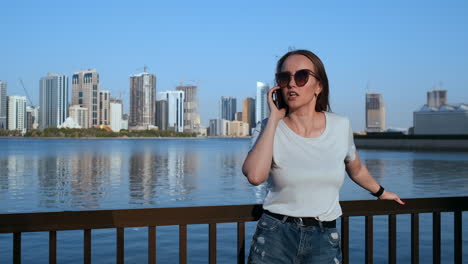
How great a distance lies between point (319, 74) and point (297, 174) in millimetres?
543

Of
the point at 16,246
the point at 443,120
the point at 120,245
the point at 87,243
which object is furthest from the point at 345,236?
the point at 443,120

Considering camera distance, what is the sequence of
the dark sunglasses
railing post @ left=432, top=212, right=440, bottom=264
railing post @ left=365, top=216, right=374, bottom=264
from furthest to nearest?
railing post @ left=432, top=212, right=440, bottom=264, railing post @ left=365, top=216, right=374, bottom=264, the dark sunglasses

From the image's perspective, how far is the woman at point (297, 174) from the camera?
2383 millimetres

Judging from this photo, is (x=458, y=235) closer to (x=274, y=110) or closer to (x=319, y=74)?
(x=319, y=74)

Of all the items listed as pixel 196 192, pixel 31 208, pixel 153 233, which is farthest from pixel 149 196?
pixel 153 233

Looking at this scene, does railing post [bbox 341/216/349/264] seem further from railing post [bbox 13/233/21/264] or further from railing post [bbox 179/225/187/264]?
railing post [bbox 13/233/21/264]

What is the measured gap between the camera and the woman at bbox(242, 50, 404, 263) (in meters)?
2.38

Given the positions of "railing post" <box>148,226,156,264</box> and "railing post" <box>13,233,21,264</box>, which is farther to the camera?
"railing post" <box>148,226,156,264</box>

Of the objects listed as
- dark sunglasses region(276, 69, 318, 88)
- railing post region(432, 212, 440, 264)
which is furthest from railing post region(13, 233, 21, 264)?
railing post region(432, 212, 440, 264)

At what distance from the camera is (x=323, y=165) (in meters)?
2.42

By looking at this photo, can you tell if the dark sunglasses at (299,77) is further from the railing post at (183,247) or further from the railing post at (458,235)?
the railing post at (458,235)

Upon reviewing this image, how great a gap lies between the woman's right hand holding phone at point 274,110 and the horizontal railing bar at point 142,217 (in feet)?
2.56

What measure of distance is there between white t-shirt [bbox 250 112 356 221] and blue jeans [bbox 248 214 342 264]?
0.22 feet

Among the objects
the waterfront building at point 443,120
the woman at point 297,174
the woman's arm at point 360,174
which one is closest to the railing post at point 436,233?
the woman's arm at point 360,174
